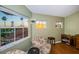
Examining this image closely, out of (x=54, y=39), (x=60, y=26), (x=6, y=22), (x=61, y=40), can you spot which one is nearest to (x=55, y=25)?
(x=60, y=26)

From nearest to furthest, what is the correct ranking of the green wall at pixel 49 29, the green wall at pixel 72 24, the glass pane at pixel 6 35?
the glass pane at pixel 6 35
the green wall at pixel 49 29
the green wall at pixel 72 24

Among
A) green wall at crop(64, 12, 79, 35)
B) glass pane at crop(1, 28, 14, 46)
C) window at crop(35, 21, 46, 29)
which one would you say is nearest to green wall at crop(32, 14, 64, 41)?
window at crop(35, 21, 46, 29)

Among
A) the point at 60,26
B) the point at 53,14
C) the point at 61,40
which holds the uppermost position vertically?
the point at 53,14

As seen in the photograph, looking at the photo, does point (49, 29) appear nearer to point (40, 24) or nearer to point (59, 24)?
point (40, 24)

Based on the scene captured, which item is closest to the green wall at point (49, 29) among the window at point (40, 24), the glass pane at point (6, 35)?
the window at point (40, 24)

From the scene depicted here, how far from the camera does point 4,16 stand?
2.00 metres

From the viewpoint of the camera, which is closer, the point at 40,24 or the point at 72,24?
the point at 40,24

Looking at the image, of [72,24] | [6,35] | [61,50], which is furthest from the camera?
[72,24]

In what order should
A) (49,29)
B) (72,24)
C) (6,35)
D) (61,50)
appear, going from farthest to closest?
1. (72,24)
2. (49,29)
3. (61,50)
4. (6,35)

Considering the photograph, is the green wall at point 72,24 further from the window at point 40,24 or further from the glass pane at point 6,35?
the glass pane at point 6,35

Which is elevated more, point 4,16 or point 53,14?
point 53,14

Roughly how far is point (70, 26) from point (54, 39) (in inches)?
52.7

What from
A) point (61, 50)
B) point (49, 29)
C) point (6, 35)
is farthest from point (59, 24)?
point (6, 35)
